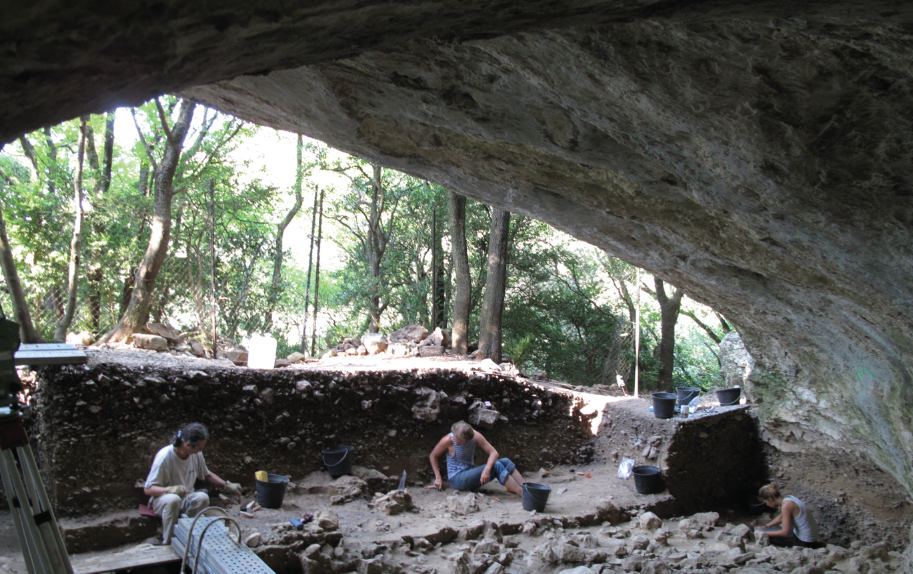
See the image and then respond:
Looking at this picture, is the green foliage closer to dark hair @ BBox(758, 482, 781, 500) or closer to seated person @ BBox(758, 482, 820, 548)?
dark hair @ BBox(758, 482, 781, 500)

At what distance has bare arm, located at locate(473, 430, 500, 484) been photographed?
621cm

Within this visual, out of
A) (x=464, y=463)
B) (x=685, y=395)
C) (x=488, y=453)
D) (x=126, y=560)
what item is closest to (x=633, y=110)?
(x=126, y=560)

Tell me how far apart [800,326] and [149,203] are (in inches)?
346

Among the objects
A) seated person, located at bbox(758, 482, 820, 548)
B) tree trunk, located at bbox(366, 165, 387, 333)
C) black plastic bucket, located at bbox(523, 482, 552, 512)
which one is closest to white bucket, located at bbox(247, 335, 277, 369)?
black plastic bucket, located at bbox(523, 482, 552, 512)

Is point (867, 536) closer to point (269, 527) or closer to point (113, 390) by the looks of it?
point (269, 527)

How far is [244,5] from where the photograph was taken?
0.87 meters

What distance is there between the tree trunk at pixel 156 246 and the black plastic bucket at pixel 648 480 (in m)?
6.50

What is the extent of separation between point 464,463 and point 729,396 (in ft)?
13.4

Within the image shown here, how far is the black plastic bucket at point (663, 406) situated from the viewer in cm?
715

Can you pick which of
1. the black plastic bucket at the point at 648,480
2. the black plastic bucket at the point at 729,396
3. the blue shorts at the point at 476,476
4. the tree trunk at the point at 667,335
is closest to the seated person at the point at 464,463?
the blue shorts at the point at 476,476

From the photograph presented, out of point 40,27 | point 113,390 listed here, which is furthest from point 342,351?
point 40,27

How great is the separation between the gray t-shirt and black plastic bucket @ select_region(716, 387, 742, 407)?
678cm

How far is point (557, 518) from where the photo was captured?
574cm

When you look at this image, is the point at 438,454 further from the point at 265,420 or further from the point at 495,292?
the point at 495,292
